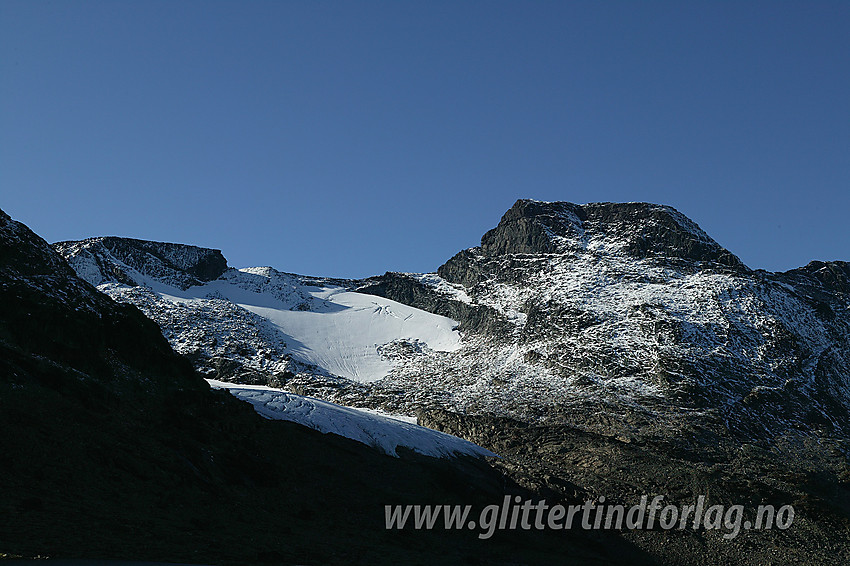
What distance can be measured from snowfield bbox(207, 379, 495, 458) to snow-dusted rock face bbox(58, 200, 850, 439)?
39.8 meters

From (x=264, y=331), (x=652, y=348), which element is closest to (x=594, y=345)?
(x=652, y=348)

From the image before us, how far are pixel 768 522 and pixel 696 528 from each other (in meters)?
10.4

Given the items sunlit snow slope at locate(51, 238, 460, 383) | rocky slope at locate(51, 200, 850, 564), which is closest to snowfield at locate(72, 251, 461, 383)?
sunlit snow slope at locate(51, 238, 460, 383)

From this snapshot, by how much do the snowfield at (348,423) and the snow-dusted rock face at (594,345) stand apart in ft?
131

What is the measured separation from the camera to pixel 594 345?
471ft

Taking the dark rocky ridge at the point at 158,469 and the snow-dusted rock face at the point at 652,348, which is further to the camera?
the snow-dusted rock face at the point at 652,348

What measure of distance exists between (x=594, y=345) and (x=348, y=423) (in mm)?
83951

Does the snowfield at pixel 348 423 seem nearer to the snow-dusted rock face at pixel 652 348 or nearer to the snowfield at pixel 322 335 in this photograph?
the snow-dusted rock face at pixel 652 348

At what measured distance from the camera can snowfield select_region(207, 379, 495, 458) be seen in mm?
70875

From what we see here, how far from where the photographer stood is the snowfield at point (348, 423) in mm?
70875

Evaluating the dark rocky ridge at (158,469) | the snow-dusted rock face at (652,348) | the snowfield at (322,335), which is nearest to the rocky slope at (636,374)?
the snow-dusted rock face at (652,348)

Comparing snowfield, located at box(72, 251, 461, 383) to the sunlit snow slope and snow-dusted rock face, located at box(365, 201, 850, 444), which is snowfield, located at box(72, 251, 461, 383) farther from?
snow-dusted rock face, located at box(365, 201, 850, 444)

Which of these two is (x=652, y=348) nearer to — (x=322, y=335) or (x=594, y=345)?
(x=594, y=345)

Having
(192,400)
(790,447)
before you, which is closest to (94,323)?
(192,400)
